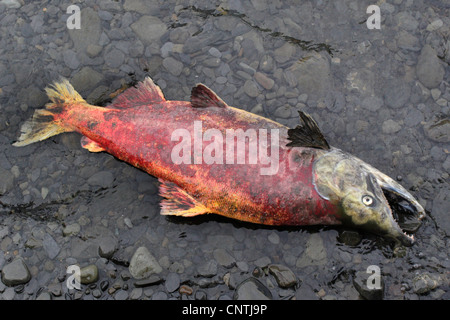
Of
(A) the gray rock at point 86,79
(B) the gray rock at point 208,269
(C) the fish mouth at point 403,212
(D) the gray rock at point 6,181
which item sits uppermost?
(A) the gray rock at point 86,79

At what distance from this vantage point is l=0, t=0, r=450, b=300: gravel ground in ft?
17.2

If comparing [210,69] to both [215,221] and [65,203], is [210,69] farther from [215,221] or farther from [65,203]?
[65,203]

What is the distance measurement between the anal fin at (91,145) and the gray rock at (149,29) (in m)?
1.62

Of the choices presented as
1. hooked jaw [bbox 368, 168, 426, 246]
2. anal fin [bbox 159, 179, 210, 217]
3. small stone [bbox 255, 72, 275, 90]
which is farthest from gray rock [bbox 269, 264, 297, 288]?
small stone [bbox 255, 72, 275, 90]

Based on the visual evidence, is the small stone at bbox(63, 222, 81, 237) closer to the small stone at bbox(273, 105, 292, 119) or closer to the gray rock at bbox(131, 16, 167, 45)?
the gray rock at bbox(131, 16, 167, 45)

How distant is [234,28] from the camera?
6.19 metres

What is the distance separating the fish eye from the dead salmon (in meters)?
0.01

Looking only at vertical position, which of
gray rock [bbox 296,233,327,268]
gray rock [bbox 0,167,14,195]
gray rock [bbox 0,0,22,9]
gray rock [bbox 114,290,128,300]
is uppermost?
gray rock [bbox 0,0,22,9]

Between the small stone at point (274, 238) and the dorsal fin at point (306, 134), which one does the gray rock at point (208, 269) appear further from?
the dorsal fin at point (306, 134)

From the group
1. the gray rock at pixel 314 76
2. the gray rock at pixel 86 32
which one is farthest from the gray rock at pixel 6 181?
the gray rock at pixel 314 76

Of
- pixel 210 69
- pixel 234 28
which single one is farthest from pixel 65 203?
pixel 234 28

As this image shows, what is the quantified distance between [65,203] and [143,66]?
208 cm

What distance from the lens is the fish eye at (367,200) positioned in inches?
189

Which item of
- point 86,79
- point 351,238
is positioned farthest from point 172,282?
point 86,79
